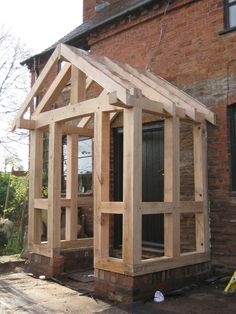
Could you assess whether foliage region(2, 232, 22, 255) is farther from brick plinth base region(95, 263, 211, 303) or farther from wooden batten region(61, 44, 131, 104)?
wooden batten region(61, 44, 131, 104)

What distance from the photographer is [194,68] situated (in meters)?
8.12

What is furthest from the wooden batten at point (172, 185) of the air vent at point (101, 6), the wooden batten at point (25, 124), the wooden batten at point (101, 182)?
the air vent at point (101, 6)

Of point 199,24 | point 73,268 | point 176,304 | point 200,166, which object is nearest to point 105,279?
point 176,304

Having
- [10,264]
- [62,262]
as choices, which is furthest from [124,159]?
[10,264]

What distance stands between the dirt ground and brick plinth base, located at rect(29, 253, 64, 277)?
222mm

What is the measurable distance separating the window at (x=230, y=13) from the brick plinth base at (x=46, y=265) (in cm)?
531

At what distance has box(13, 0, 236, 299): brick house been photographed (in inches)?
285

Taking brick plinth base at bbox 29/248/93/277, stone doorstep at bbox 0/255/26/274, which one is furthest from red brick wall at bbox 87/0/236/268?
stone doorstep at bbox 0/255/26/274

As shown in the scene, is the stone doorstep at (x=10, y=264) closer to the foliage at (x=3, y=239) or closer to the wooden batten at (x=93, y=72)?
the foliage at (x=3, y=239)

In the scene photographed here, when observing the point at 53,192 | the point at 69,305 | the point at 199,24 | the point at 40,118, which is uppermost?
the point at 199,24

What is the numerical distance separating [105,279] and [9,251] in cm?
604

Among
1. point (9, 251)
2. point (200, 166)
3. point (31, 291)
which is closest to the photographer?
point (31, 291)

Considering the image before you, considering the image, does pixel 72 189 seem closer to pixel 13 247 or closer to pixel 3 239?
pixel 13 247

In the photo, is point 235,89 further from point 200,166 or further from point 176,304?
point 176,304
